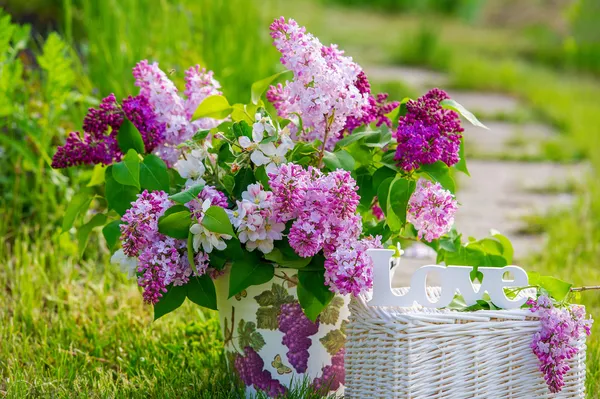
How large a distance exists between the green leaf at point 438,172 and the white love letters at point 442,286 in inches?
6.8

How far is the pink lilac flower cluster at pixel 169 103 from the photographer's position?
1.77 meters

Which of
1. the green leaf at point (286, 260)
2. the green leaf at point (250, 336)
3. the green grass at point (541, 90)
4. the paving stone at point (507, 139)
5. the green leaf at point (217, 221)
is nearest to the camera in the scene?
the green leaf at point (217, 221)

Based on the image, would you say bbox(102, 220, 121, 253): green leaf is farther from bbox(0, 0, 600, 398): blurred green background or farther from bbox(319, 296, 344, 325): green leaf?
bbox(319, 296, 344, 325): green leaf

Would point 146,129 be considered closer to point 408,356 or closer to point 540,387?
point 408,356

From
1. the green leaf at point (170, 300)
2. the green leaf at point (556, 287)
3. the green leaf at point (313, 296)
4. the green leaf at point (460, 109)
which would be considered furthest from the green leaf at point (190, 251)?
the green leaf at point (556, 287)

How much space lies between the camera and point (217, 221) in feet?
4.83

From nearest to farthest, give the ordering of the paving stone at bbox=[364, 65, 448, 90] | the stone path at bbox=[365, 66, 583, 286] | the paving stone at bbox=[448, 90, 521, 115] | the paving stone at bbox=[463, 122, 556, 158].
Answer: the stone path at bbox=[365, 66, 583, 286] → the paving stone at bbox=[463, 122, 556, 158] → the paving stone at bbox=[448, 90, 521, 115] → the paving stone at bbox=[364, 65, 448, 90]

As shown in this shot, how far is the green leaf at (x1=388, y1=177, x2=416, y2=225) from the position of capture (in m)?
1.61

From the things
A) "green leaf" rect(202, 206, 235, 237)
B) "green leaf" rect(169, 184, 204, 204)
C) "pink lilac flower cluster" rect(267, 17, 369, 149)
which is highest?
"pink lilac flower cluster" rect(267, 17, 369, 149)

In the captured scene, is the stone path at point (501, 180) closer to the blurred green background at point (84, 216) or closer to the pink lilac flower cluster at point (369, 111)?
the blurred green background at point (84, 216)

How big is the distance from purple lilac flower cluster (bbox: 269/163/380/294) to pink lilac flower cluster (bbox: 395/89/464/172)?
17 centimetres

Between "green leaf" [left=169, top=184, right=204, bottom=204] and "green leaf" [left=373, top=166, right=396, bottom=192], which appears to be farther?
"green leaf" [left=373, top=166, right=396, bottom=192]

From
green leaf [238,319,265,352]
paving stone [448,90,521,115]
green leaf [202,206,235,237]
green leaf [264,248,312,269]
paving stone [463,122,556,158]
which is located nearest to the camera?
green leaf [202,206,235,237]

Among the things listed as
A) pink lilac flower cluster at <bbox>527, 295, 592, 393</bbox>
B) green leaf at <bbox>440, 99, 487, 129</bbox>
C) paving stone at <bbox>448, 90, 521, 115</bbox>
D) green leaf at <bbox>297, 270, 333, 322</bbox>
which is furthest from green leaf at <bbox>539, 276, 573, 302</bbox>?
paving stone at <bbox>448, 90, 521, 115</bbox>
